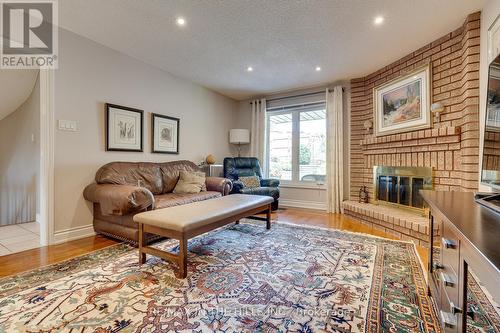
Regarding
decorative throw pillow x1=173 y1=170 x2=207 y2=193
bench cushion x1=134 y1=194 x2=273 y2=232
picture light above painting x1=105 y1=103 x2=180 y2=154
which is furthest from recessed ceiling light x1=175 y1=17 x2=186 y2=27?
decorative throw pillow x1=173 y1=170 x2=207 y2=193

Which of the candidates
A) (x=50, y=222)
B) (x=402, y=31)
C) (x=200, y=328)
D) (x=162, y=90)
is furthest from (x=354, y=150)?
(x=50, y=222)

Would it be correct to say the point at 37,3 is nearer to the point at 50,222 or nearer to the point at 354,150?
the point at 50,222

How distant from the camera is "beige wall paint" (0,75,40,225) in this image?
366cm

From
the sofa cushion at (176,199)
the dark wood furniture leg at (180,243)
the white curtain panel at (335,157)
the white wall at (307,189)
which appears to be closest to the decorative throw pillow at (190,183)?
the sofa cushion at (176,199)

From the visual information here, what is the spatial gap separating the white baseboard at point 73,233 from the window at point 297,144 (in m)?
3.54

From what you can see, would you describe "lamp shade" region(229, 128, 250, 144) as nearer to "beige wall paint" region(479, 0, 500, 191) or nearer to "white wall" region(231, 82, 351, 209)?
"white wall" region(231, 82, 351, 209)

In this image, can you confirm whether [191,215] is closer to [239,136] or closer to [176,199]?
[176,199]

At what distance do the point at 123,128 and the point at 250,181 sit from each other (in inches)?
90.9

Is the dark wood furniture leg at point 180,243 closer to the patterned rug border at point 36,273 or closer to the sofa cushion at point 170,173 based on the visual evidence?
the patterned rug border at point 36,273

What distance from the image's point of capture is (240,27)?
8.58ft

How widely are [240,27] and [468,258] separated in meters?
2.73

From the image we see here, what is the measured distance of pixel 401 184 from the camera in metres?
3.43

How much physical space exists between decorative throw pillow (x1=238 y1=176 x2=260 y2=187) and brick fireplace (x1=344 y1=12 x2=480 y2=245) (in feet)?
5.35

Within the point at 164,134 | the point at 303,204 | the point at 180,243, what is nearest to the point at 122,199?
the point at 180,243
